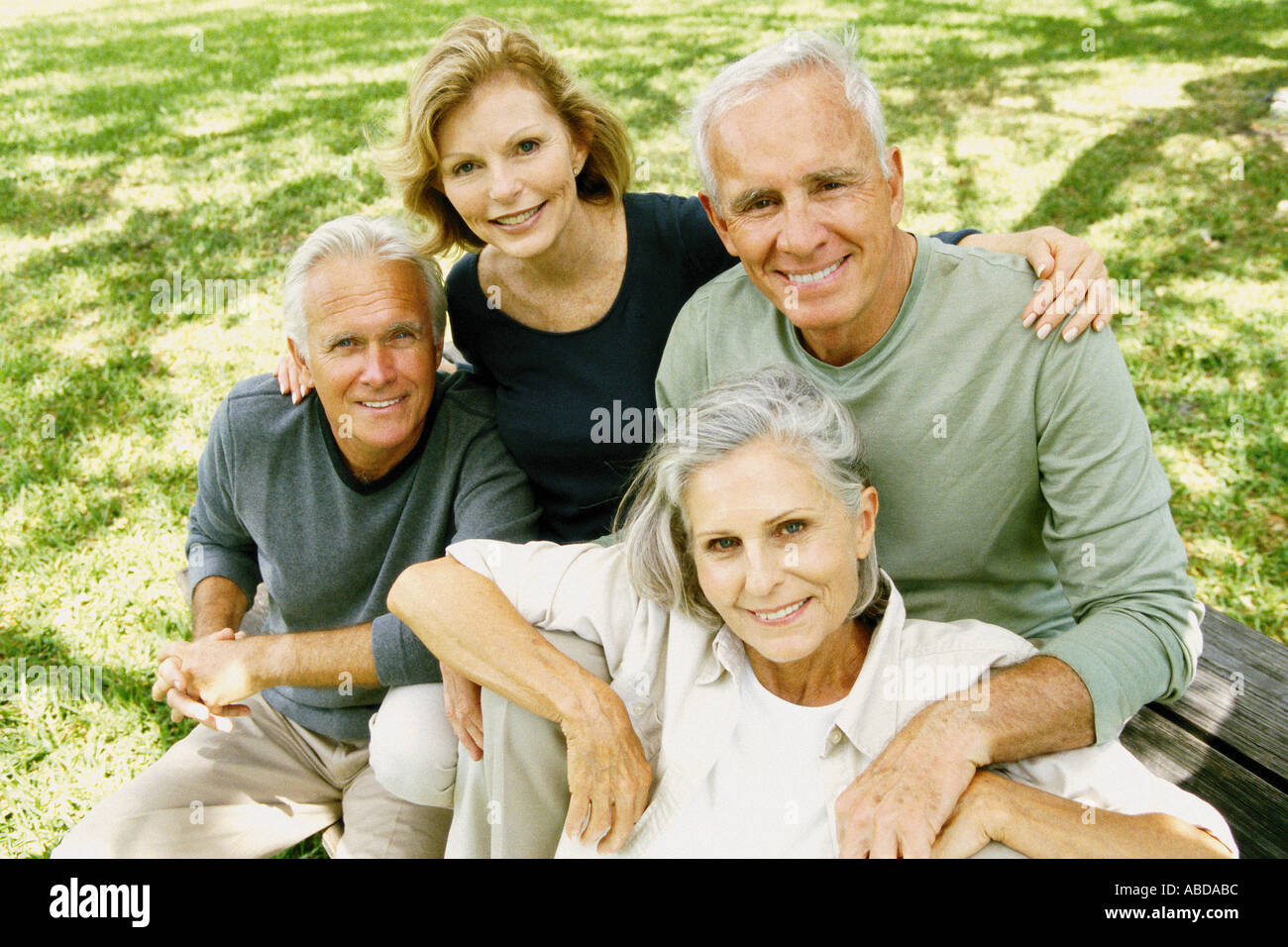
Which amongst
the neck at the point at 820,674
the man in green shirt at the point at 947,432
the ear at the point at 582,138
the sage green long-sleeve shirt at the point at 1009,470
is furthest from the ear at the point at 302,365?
the neck at the point at 820,674

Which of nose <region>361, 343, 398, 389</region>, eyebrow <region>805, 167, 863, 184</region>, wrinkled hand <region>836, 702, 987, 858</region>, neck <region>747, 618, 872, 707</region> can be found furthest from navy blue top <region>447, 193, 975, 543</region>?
wrinkled hand <region>836, 702, 987, 858</region>

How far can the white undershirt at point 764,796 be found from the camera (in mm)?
1937

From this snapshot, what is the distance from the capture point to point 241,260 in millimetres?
5816

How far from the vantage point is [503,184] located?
250 cm

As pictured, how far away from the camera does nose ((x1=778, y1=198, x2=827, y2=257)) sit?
80.0 inches

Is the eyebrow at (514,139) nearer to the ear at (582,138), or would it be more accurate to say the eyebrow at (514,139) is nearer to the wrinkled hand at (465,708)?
the ear at (582,138)

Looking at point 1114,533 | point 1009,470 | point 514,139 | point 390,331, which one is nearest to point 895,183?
point 1009,470

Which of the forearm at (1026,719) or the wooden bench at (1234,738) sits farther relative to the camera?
the wooden bench at (1234,738)

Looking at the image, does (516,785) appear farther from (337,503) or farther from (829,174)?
(829,174)

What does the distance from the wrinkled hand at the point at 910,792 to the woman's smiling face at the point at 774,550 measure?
0.25 meters

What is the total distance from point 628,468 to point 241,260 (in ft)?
13.3

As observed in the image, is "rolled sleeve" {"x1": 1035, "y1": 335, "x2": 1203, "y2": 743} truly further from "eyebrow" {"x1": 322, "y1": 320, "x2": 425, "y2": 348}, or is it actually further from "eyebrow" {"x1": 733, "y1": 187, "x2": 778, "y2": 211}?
"eyebrow" {"x1": 322, "y1": 320, "x2": 425, "y2": 348}
